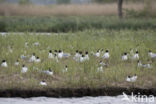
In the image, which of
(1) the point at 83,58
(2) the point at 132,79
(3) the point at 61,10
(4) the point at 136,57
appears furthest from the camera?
(3) the point at 61,10

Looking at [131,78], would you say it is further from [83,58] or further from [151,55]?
[151,55]

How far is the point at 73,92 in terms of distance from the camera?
381 cm

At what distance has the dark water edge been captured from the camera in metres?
3.73

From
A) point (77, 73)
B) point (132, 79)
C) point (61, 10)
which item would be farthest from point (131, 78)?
point (61, 10)

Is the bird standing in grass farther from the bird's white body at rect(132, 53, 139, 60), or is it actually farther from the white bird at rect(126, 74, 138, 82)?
the white bird at rect(126, 74, 138, 82)

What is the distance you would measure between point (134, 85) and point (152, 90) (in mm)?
264

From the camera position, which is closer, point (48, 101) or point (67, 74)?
point (48, 101)

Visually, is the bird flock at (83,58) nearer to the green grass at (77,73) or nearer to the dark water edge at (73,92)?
the green grass at (77,73)

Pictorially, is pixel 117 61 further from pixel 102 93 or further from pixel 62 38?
pixel 62 38

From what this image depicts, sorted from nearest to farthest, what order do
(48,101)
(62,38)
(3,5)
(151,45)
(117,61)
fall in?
(48,101)
(117,61)
(151,45)
(62,38)
(3,5)

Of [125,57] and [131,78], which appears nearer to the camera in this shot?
[131,78]

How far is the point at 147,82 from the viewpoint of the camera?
412 cm

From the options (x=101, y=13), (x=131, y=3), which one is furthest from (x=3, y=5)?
(x=131, y=3)

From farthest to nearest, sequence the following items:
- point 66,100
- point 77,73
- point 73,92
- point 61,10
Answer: point 61,10
point 77,73
point 73,92
point 66,100
